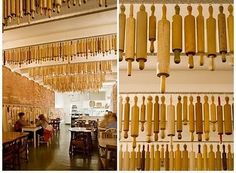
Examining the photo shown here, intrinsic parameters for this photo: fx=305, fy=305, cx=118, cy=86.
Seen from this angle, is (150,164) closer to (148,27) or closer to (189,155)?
(189,155)

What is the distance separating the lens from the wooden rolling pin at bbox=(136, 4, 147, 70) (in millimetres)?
1079

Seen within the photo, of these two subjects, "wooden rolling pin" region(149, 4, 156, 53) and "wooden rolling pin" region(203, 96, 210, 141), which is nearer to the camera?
"wooden rolling pin" region(149, 4, 156, 53)

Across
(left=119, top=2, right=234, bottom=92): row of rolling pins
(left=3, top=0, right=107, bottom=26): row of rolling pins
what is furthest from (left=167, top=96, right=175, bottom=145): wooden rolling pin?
(left=3, top=0, right=107, bottom=26): row of rolling pins

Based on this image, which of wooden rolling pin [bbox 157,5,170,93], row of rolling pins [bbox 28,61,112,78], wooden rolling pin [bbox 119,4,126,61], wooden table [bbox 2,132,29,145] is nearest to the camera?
wooden rolling pin [bbox 157,5,170,93]

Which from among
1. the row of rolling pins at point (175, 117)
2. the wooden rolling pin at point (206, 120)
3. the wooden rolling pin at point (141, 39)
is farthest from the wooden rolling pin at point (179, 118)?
the wooden rolling pin at point (141, 39)

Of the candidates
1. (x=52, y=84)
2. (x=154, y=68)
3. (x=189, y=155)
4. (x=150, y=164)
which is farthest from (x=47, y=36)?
(x=189, y=155)

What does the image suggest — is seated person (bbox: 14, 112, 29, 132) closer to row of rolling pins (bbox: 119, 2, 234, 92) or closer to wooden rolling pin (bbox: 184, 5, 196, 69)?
row of rolling pins (bbox: 119, 2, 234, 92)

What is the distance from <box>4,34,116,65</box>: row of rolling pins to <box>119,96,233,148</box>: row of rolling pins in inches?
10.2

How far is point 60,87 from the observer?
1386 millimetres

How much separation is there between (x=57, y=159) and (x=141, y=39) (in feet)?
2.14

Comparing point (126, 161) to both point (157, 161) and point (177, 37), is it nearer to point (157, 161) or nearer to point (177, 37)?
point (157, 161)

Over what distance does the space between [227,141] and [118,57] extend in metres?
0.68

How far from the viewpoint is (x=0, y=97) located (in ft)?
4.30

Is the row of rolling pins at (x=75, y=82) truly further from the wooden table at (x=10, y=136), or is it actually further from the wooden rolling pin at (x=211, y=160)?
the wooden rolling pin at (x=211, y=160)
